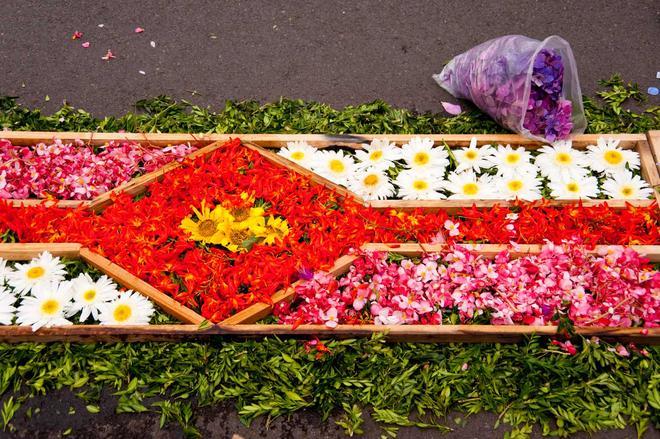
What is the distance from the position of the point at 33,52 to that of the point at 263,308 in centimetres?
337

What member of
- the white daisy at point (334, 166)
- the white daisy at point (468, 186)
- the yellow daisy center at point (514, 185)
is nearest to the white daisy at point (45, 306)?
the white daisy at point (334, 166)

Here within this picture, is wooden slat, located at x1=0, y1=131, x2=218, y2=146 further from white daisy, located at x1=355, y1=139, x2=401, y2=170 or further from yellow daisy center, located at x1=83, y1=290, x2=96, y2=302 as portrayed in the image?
yellow daisy center, located at x1=83, y1=290, x2=96, y2=302

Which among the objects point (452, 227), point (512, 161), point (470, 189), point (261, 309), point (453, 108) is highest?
point (453, 108)

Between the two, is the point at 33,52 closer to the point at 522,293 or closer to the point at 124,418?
the point at 124,418

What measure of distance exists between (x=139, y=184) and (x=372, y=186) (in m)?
1.46

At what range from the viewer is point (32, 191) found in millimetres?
3523

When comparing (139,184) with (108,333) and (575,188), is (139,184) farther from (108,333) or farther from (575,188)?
(575,188)

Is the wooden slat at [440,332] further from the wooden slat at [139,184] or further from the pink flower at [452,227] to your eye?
the wooden slat at [139,184]

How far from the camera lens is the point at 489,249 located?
310cm

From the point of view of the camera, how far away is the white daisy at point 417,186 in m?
3.44

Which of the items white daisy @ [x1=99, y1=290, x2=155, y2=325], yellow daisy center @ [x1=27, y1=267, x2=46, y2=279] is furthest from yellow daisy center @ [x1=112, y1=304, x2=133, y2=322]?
yellow daisy center @ [x1=27, y1=267, x2=46, y2=279]

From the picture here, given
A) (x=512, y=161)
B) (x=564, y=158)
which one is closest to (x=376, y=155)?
(x=512, y=161)

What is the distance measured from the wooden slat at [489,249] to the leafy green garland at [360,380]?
0.50 m

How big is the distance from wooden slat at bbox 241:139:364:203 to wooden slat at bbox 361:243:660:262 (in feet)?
1.24
